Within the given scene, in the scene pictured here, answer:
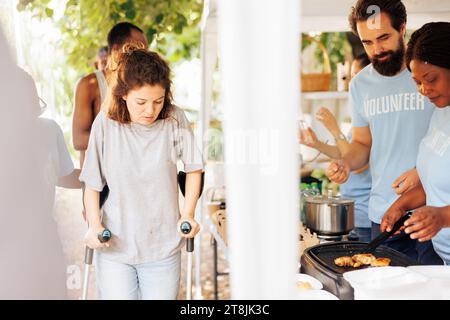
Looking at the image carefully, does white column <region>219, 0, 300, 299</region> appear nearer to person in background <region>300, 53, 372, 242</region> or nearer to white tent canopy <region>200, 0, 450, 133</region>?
person in background <region>300, 53, 372, 242</region>

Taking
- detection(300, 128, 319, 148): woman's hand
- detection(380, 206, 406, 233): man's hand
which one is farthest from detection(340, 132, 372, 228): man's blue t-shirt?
detection(380, 206, 406, 233): man's hand

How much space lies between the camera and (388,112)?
2381 millimetres

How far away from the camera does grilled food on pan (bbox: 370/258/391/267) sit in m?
1.82

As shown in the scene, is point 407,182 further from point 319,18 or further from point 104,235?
point 104,235

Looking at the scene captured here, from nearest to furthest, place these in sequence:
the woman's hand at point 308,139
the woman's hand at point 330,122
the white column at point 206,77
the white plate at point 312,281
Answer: the white plate at point 312,281 < the woman's hand at point 308,139 < the woman's hand at point 330,122 < the white column at point 206,77

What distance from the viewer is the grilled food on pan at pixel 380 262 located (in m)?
1.82

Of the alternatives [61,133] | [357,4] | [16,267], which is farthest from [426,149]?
[16,267]

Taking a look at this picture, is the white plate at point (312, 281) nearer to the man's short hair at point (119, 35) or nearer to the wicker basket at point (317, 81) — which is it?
the man's short hair at point (119, 35)

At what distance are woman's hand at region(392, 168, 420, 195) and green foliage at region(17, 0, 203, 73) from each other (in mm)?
1426

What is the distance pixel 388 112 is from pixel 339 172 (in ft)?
1.21

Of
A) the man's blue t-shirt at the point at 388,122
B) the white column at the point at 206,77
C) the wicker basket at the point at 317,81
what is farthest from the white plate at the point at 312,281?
the wicker basket at the point at 317,81

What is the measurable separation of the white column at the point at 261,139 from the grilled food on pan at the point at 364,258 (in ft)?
2.16

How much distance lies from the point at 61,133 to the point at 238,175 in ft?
3.35

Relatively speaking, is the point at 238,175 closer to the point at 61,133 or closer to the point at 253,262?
the point at 253,262
